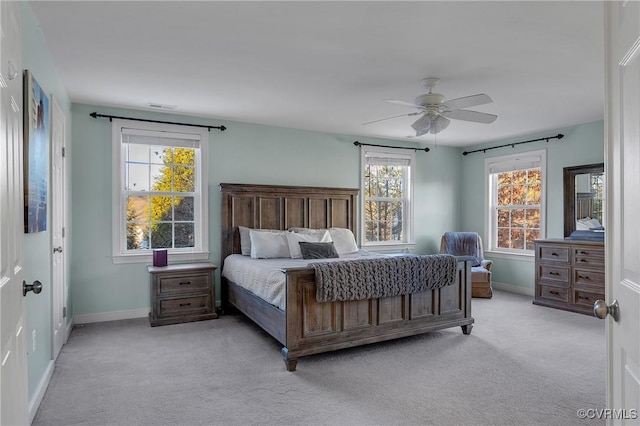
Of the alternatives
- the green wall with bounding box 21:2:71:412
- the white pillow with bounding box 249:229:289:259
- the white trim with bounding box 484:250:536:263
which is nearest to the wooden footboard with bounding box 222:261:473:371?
the white pillow with bounding box 249:229:289:259

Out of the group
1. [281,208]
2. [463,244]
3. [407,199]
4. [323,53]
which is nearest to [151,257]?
[281,208]

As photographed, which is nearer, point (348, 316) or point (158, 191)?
point (348, 316)

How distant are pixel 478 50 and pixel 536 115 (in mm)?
2450

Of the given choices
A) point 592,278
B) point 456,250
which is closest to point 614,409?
point 592,278

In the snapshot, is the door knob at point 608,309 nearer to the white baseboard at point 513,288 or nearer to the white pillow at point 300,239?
the white pillow at point 300,239

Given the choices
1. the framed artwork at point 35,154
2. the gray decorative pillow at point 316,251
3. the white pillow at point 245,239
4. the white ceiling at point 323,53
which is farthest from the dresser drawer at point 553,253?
the framed artwork at point 35,154

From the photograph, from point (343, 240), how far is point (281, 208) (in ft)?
3.11

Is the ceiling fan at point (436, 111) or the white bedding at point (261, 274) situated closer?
the white bedding at point (261, 274)

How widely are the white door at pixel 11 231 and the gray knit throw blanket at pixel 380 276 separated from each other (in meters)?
2.12

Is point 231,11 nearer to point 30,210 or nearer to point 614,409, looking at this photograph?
point 30,210

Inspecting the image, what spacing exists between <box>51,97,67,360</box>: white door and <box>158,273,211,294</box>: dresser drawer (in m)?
0.93

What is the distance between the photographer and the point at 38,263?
2.67 metres

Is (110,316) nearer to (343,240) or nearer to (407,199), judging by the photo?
(343,240)

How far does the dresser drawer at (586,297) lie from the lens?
4.78m
